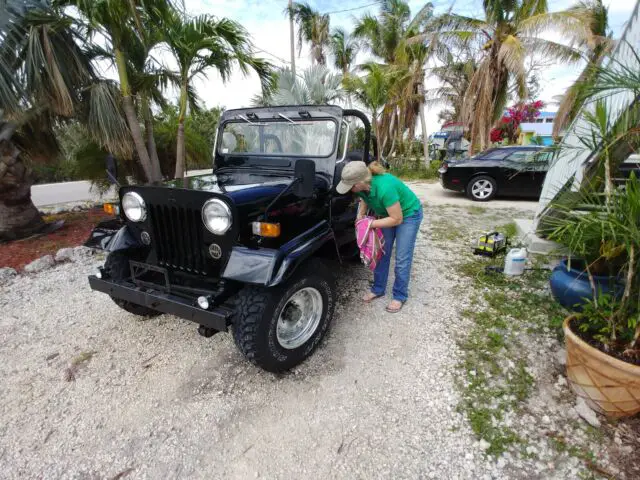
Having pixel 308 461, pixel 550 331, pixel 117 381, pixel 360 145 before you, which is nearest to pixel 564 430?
pixel 550 331

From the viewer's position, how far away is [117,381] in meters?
2.42

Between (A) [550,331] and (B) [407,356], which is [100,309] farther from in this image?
(A) [550,331]

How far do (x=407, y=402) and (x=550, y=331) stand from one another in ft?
5.24

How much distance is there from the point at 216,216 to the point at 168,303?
0.65 metres

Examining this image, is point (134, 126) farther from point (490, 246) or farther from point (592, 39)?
point (592, 39)

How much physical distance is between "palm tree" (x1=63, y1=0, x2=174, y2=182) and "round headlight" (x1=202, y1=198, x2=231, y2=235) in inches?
165

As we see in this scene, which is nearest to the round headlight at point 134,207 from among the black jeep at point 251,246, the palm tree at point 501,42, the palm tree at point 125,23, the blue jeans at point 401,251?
the black jeep at point 251,246

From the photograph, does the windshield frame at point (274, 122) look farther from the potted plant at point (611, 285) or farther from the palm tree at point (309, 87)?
the palm tree at point (309, 87)

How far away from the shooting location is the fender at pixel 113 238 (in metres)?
2.60

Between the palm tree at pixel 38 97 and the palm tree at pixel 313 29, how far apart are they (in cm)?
1642

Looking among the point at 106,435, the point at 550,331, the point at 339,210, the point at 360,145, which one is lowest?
the point at 106,435

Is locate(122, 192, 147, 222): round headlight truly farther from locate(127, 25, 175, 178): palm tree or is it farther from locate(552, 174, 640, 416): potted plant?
locate(127, 25, 175, 178): palm tree

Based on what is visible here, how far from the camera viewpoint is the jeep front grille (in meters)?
2.33

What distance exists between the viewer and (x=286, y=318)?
8.54 ft
